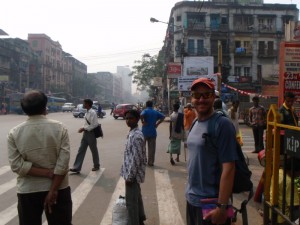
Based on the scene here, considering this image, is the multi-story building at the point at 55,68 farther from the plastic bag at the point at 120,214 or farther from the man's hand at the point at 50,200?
the man's hand at the point at 50,200

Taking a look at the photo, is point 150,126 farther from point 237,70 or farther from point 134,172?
point 237,70

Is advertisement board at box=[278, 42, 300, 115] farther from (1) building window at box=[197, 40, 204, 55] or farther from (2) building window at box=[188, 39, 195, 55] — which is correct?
(1) building window at box=[197, 40, 204, 55]

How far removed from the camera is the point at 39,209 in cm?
309

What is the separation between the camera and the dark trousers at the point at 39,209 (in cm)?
303

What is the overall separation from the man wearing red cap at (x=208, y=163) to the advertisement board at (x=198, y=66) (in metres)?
26.6

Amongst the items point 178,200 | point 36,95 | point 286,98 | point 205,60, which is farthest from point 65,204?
point 205,60

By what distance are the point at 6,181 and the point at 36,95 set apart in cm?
525

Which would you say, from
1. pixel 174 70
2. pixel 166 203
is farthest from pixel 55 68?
pixel 166 203

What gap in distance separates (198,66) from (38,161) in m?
27.8

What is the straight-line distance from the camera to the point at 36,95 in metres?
3.06

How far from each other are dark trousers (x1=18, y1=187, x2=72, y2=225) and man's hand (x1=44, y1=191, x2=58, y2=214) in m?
0.05

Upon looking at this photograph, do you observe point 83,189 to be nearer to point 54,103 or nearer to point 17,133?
point 17,133

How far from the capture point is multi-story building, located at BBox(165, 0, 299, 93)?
51.1 m

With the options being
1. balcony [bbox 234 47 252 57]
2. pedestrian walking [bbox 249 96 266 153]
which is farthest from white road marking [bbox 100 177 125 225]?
balcony [bbox 234 47 252 57]
